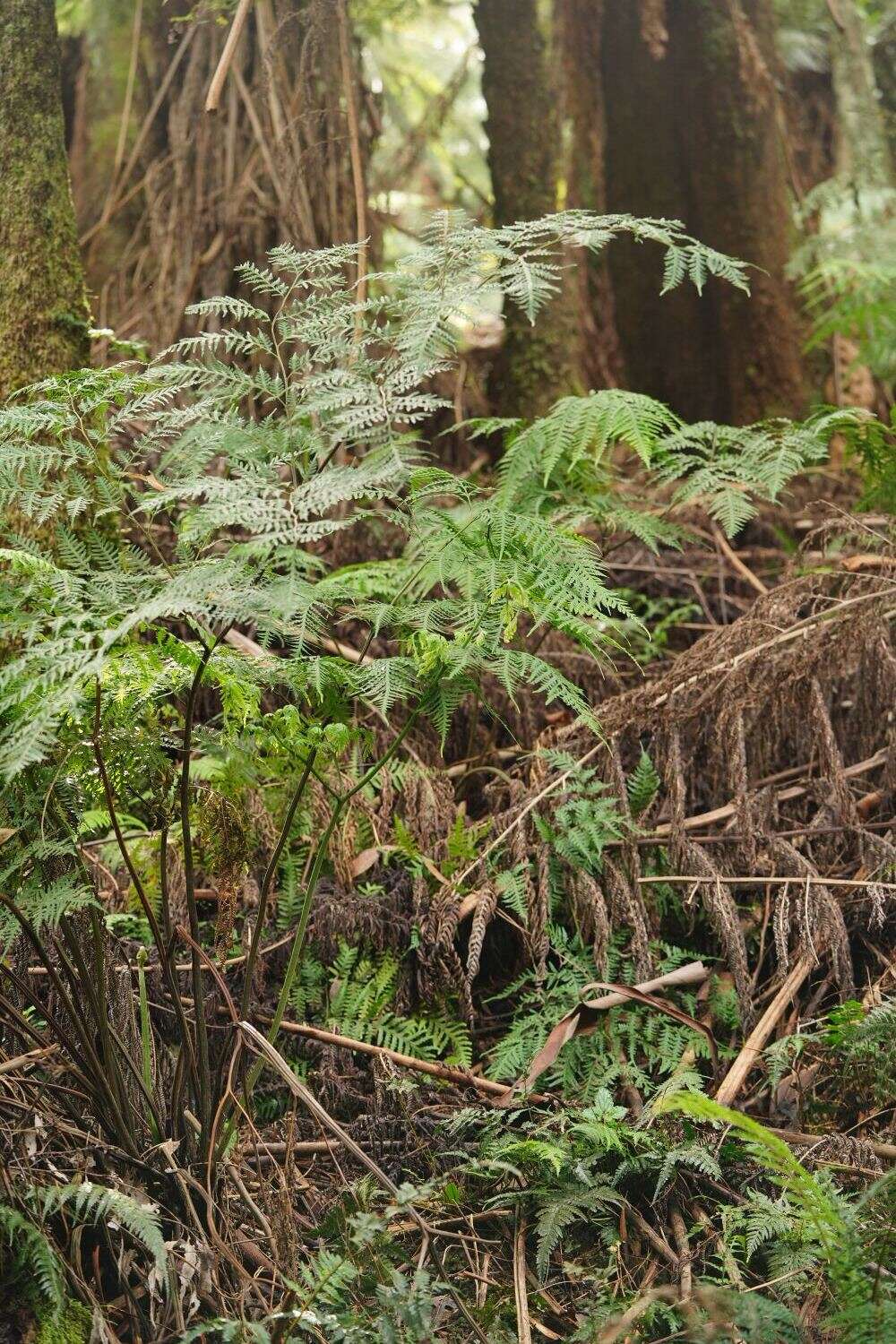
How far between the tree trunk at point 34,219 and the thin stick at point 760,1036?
2.35 metres

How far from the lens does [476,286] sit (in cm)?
215

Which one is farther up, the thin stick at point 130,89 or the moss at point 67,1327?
the thin stick at point 130,89

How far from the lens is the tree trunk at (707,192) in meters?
4.74

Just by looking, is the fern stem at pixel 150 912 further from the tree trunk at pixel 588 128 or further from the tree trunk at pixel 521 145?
the tree trunk at pixel 588 128

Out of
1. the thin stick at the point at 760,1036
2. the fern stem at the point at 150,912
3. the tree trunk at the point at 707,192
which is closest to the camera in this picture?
the fern stem at the point at 150,912

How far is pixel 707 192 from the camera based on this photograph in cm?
486

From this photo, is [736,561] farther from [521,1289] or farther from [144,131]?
[144,131]

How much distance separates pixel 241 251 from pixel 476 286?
266 centimetres

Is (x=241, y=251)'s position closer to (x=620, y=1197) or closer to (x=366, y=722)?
(x=366, y=722)

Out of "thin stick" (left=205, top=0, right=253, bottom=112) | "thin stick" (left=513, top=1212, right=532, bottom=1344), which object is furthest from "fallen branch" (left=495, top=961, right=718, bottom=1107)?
"thin stick" (left=205, top=0, right=253, bottom=112)

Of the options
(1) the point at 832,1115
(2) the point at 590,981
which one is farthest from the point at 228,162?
(1) the point at 832,1115

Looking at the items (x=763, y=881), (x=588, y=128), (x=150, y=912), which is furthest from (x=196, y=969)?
(x=588, y=128)

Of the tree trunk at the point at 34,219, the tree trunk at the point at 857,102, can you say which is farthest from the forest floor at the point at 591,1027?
the tree trunk at the point at 857,102

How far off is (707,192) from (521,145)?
0.84 metres
